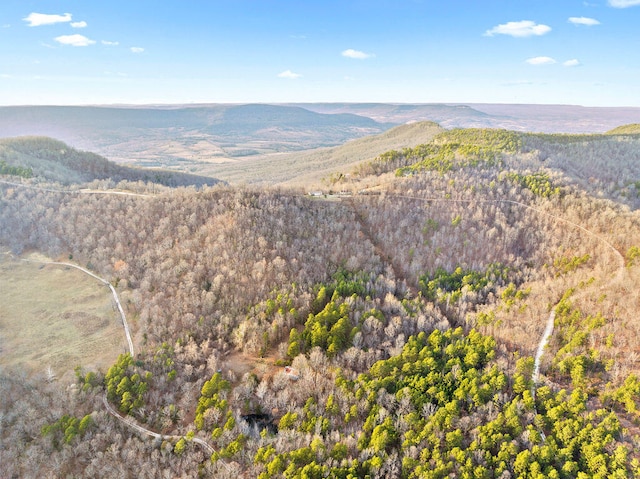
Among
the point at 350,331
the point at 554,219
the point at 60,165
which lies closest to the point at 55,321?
the point at 350,331

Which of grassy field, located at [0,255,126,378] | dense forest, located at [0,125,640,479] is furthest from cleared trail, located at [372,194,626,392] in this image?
grassy field, located at [0,255,126,378]

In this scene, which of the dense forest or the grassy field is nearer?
the dense forest

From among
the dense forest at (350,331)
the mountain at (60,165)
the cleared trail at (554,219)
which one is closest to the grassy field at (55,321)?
the dense forest at (350,331)

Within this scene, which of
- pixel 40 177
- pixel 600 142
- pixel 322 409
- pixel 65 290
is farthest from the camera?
pixel 600 142

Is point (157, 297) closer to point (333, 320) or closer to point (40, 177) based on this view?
point (333, 320)

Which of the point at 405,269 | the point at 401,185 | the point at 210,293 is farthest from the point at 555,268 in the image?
the point at 210,293

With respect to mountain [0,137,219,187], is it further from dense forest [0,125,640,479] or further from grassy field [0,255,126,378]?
grassy field [0,255,126,378]

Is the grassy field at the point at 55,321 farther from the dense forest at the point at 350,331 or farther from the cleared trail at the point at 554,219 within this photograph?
the cleared trail at the point at 554,219
